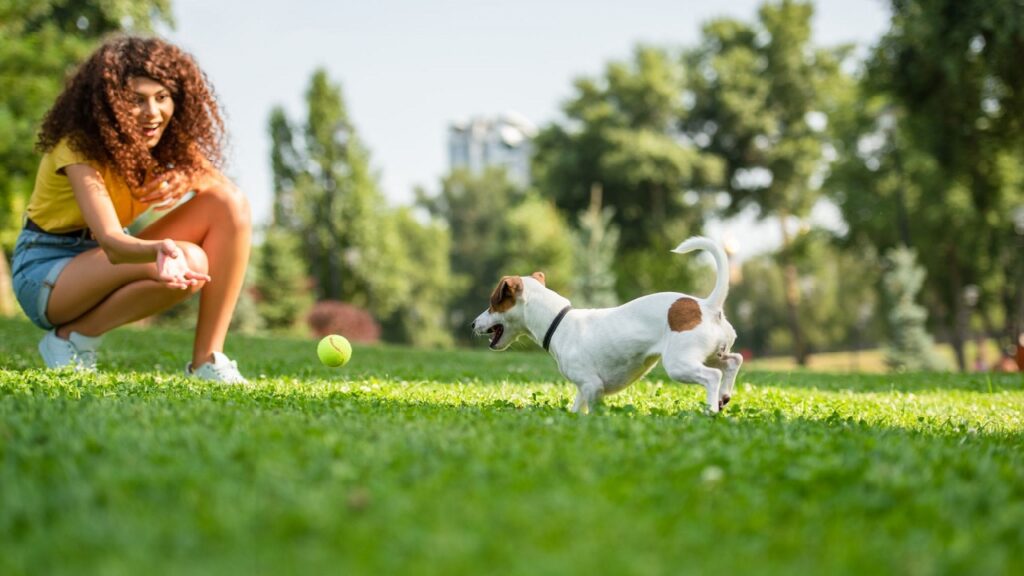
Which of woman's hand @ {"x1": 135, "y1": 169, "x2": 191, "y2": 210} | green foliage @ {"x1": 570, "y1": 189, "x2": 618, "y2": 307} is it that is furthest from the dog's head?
green foliage @ {"x1": 570, "y1": 189, "x2": 618, "y2": 307}

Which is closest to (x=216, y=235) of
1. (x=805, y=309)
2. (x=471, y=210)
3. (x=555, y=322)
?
(x=555, y=322)

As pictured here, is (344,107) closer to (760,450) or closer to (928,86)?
(928,86)

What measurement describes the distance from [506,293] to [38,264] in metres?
3.22

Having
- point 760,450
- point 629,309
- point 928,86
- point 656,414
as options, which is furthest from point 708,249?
point 928,86

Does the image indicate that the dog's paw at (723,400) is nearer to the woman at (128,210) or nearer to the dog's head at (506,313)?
the dog's head at (506,313)

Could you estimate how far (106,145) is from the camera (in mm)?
4918

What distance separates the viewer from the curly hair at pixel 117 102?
494 centimetres

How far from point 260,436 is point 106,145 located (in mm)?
2808

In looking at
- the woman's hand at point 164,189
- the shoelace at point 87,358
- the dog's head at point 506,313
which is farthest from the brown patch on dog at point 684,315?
the shoelace at point 87,358

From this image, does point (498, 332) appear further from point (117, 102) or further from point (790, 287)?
point (790, 287)

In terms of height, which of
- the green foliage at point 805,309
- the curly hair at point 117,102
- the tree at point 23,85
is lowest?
the green foliage at point 805,309

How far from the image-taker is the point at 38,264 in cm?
534

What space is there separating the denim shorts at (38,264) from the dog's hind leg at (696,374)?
4.11m

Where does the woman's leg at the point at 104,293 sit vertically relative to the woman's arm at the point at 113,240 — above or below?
below
